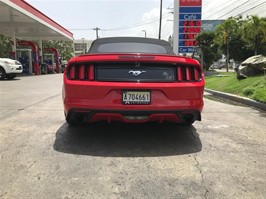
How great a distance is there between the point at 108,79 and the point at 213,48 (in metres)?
34.4

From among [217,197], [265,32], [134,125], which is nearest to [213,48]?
[265,32]

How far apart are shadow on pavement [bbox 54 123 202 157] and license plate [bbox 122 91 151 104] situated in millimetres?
616

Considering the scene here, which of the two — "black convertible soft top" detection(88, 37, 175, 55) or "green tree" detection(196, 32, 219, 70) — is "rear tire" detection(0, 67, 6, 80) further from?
"green tree" detection(196, 32, 219, 70)

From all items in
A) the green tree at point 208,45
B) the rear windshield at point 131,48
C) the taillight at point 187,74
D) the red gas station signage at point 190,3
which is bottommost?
the taillight at point 187,74

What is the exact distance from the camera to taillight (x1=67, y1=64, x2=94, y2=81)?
429 cm

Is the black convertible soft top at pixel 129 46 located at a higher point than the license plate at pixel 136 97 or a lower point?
higher

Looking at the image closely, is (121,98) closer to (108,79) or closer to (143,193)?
(108,79)

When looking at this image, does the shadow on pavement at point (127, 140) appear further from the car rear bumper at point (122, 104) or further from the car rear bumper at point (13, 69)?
the car rear bumper at point (13, 69)

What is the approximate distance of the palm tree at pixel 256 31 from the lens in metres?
30.8

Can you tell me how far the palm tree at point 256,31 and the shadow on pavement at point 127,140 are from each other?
91.6ft

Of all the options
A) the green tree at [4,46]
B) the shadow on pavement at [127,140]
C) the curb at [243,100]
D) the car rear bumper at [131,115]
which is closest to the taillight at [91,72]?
the car rear bumper at [131,115]

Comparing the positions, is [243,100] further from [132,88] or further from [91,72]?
[91,72]

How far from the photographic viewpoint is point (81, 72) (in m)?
4.32

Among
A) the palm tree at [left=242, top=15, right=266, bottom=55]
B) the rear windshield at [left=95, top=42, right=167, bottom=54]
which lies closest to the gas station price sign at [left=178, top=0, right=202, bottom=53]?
the palm tree at [left=242, top=15, right=266, bottom=55]
